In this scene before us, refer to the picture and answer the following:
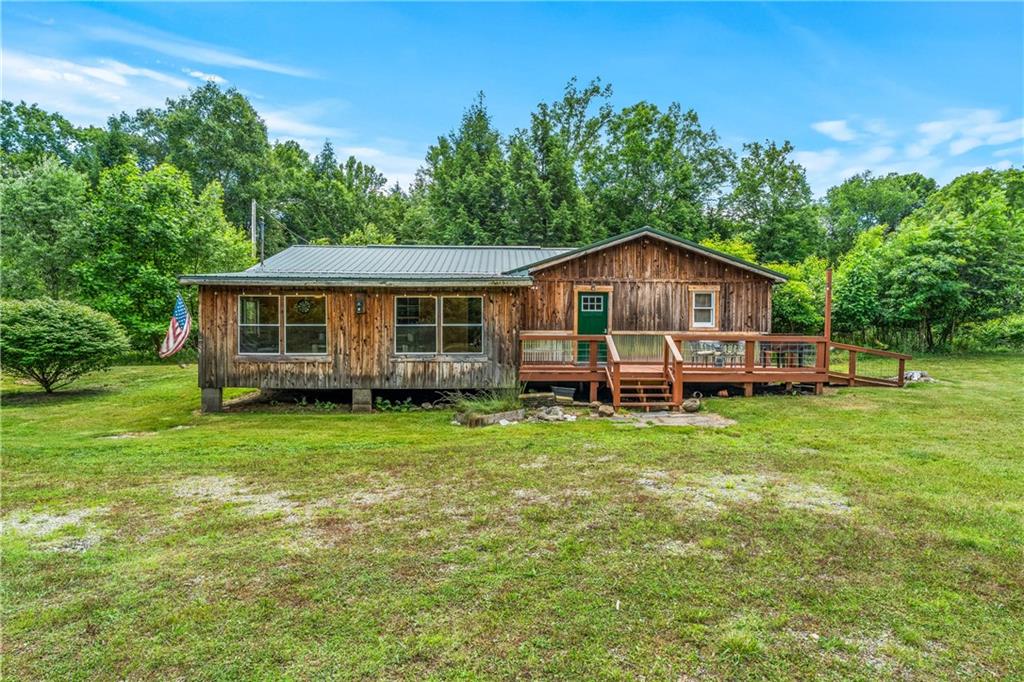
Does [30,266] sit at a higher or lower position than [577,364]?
higher

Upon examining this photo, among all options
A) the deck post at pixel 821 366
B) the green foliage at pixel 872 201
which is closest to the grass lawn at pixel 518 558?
the deck post at pixel 821 366

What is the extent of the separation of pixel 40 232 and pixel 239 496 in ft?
82.6

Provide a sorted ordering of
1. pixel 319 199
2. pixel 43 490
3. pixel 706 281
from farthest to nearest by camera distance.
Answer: pixel 319 199, pixel 706 281, pixel 43 490

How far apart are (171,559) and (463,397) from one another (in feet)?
24.2

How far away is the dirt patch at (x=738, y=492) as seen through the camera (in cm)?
487

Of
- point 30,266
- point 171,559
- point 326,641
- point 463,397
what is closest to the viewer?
point 326,641

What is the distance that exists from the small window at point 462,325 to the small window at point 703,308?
19.6ft

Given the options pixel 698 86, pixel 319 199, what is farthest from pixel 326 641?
pixel 319 199

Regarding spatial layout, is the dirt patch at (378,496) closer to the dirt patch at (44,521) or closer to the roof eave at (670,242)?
the dirt patch at (44,521)

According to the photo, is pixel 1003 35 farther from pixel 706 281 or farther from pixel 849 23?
pixel 706 281

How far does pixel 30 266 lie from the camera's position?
2152cm

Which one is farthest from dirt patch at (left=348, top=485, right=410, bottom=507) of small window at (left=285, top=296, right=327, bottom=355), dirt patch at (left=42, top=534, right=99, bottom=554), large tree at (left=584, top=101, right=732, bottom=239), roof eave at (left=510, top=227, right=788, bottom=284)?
large tree at (left=584, top=101, right=732, bottom=239)

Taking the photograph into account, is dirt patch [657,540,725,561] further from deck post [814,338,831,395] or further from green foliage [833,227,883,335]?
green foliage [833,227,883,335]

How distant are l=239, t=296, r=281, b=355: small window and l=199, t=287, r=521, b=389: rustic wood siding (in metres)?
0.18
